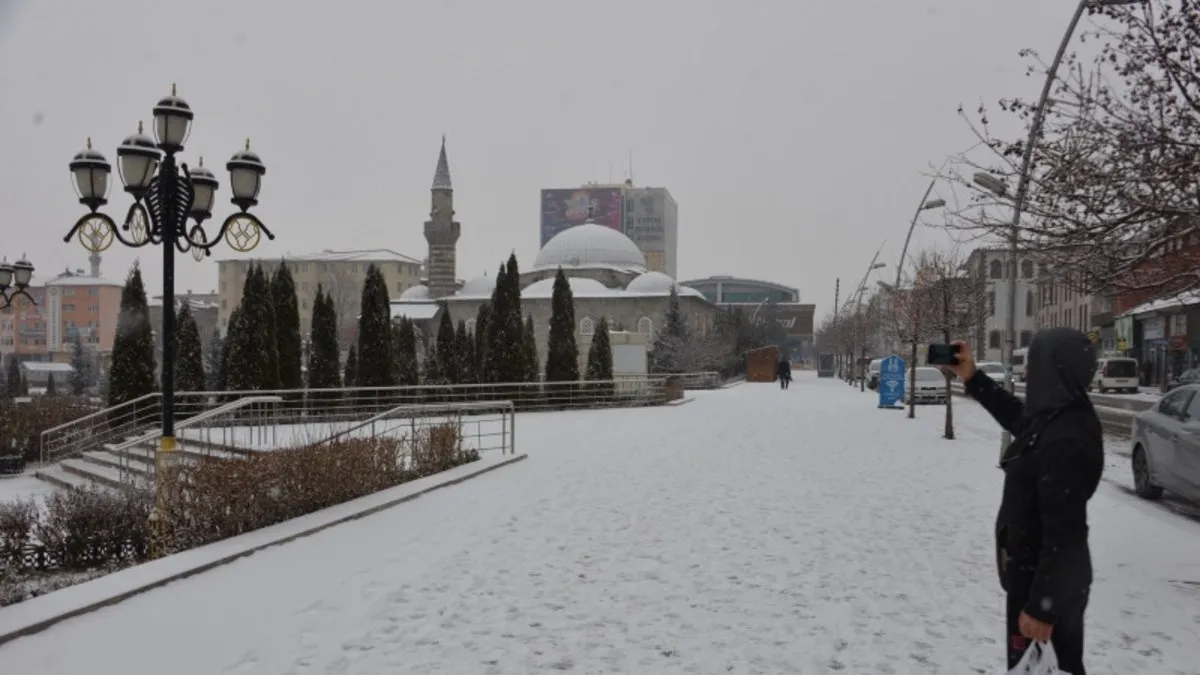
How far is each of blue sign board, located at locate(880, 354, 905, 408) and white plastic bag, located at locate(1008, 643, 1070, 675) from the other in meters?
26.5

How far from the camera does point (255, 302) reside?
2598 cm

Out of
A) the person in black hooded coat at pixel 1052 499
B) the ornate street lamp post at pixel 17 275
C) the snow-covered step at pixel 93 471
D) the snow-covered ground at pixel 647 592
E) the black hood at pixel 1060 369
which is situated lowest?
the snow-covered step at pixel 93 471

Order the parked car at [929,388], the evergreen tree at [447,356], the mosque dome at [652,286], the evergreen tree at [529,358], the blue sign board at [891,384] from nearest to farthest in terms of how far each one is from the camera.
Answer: the blue sign board at [891,384] → the evergreen tree at [529,358] → the parked car at [929,388] → the evergreen tree at [447,356] → the mosque dome at [652,286]

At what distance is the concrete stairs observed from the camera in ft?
48.8

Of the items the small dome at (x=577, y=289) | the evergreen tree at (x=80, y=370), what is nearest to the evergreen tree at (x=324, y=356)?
the evergreen tree at (x=80, y=370)

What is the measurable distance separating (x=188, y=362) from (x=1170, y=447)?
23.6 metres

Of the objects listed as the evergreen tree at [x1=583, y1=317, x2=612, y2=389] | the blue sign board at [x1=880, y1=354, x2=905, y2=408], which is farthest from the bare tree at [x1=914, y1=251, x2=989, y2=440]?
the evergreen tree at [x1=583, y1=317, x2=612, y2=389]

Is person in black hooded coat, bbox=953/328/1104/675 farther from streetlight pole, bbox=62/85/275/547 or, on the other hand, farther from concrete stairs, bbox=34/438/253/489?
concrete stairs, bbox=34/438/253/489

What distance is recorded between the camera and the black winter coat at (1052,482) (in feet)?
11.7

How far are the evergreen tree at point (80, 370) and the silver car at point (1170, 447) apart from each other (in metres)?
47.0

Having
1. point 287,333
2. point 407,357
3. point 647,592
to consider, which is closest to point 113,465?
point 287,333

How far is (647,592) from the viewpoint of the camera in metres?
6.63

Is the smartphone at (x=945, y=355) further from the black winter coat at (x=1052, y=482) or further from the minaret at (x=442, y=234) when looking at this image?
the minaret at (x=442, y=234)

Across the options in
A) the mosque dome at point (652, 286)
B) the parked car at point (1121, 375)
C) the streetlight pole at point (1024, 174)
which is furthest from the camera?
the mosque dome at point (652, 286)
